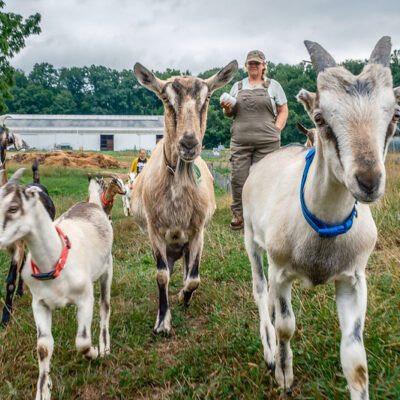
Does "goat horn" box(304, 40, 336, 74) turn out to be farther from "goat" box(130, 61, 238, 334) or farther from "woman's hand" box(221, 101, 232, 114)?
"woman's hand" box(221, 101, 232, 114)

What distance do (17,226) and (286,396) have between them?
85.5 inches

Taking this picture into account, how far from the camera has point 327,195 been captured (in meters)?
2.48

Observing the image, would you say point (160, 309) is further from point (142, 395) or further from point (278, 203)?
point (278, 203)

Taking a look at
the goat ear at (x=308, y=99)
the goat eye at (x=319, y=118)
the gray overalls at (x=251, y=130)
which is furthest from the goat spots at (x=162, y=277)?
the goat eye at (x=319, y=118)

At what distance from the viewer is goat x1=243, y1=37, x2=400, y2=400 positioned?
2047 millimetres

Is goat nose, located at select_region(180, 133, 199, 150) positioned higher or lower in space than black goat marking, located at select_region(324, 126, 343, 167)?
lower

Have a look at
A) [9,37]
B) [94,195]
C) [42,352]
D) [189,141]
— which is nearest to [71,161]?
[9,37]

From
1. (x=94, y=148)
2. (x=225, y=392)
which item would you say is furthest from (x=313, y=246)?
(x=94, y=148)

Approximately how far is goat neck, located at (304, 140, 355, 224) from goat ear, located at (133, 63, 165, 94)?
2682mm

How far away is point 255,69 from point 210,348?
3608 mm

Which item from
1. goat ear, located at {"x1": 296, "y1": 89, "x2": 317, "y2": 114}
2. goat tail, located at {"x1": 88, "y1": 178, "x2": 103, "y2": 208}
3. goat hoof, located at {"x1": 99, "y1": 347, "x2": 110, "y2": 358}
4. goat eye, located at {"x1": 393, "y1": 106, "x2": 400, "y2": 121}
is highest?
goat ear, located at {"x1": 296, "y1": 89, "x2": 317, "y2": 114}

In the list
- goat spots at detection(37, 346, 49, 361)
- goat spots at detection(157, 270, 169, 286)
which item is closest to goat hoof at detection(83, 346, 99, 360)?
goat spots at detection(37, 346, 49, 361)

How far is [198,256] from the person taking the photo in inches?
199

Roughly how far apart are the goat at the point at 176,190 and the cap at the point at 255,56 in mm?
759
